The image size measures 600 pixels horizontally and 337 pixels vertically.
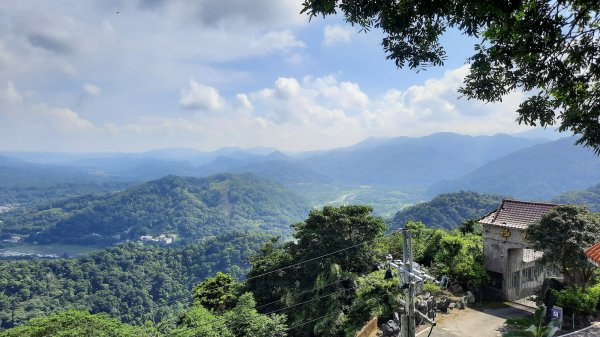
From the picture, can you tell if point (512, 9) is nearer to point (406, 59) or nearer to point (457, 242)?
point (406, 59)

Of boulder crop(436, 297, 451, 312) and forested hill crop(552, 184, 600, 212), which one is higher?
boulder crop(436, 297, 451, 312)

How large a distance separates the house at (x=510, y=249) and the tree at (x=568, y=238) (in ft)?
6.93

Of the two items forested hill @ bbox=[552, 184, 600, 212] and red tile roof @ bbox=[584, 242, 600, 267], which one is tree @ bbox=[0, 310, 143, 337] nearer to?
red tile roof @ bbox=[584, 242, 600, 267]

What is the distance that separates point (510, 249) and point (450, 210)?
94192 mm

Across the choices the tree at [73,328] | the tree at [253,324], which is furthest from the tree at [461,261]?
the tree at [73,328]

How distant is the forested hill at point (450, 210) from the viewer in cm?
10562

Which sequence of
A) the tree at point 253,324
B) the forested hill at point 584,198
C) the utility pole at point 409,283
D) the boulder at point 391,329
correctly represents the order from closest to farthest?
the utility pole at point 409,283 < the boulder at point 391,329 < the tree at point 253,324 < the forested hill at point 584,198

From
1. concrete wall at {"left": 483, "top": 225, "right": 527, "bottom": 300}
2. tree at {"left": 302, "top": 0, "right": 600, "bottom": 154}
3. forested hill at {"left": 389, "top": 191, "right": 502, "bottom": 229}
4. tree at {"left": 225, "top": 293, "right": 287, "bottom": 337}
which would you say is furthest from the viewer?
forested hill at {"left": 389, "top": 191, "right": 502, "bottom": 229}

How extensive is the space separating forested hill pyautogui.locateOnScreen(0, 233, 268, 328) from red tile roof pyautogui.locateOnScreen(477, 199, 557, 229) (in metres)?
55.8

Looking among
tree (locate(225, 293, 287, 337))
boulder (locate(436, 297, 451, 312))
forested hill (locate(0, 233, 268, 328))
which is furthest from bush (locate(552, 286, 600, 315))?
forested hill (locate(0, 233, 268, 328))

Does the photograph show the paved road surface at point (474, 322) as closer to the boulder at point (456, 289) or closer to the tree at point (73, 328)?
the boulder at point (456, 289)

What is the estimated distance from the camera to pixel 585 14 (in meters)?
5.57

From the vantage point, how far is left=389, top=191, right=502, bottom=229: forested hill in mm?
105625

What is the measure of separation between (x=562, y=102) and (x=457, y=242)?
17746 millimetres
